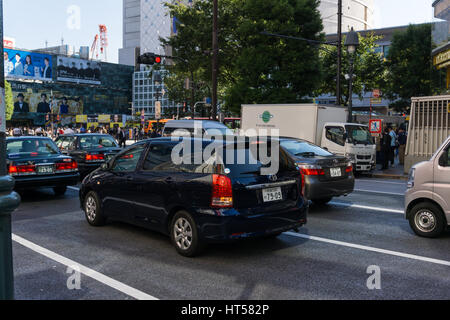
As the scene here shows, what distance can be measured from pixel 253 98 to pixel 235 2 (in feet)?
22.2

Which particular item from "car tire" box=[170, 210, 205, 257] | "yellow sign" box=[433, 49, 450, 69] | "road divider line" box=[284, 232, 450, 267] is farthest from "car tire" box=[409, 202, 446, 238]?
"yellow sign" box=[433, 49, 450, 69]

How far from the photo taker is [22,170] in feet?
32.9

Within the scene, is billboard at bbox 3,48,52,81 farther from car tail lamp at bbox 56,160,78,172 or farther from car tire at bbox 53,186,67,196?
car tail lamp at bbox 56,160,78,172

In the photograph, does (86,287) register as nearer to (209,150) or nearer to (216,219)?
(216,219)

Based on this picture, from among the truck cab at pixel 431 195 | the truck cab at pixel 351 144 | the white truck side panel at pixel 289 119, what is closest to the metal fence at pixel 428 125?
the truck cab at pixel 351 144

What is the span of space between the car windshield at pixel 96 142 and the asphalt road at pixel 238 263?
6.56m

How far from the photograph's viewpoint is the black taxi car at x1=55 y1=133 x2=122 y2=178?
13.8m

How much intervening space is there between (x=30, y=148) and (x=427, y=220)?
29.8 ft

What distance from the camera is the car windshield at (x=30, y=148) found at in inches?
416

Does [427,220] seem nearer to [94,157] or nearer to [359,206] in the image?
[359,206]

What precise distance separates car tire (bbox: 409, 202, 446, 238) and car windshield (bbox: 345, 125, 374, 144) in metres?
9.62

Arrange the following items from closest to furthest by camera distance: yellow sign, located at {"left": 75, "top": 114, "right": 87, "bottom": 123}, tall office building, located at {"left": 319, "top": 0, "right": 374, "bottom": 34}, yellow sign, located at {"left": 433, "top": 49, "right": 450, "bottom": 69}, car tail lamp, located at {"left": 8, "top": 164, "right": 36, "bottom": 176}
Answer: car tail lamp, located at {"left": 8, "top": 164, "right": 36, "bottom": 176}, yellow sign, located at {"left": 433, "top": 49, "right": 450, "bottom": 69}, tall office building, located at {"left": 319, "top": 0, "right": 374, "bottom": 34}, yellow sign, located at {"left": 75, "top": 114, "right": 87, "bottom": 123}
